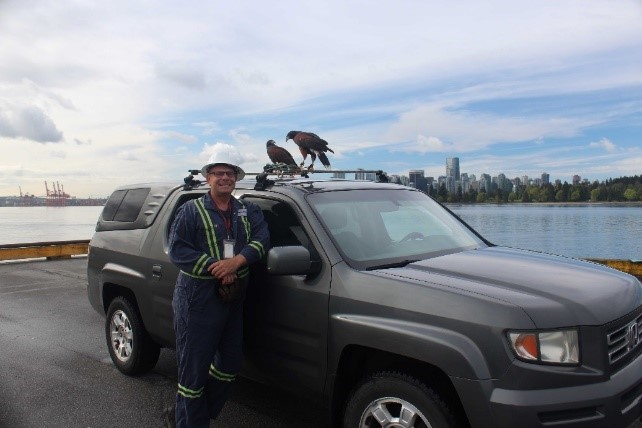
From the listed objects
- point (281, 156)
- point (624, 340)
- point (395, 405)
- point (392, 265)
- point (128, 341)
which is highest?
point (281, 156)

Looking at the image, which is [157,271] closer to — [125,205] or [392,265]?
[125,205]

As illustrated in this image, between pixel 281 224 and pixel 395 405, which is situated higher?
pixel 281 224

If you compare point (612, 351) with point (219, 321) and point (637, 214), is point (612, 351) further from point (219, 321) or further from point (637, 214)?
point (637, 214)

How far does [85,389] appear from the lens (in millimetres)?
5020

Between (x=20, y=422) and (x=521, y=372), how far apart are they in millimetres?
3792

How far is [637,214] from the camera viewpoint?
1302cm

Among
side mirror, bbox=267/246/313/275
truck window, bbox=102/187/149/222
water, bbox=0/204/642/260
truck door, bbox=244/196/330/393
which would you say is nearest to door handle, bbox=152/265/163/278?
truck window, bbox=102/187/149/222

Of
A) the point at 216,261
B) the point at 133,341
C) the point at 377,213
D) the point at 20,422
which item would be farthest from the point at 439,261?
the point at 20,422

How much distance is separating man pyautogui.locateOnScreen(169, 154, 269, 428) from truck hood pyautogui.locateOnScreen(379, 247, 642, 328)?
103 centimetres

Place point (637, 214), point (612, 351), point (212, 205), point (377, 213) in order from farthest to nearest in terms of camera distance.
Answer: point (637, 214), point (377, 213), point (212, 205), point (612, 351)

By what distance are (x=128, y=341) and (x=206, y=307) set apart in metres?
2.16

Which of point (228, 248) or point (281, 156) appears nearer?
point (228, 248)

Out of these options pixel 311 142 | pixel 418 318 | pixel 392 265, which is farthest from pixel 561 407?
pixel 311 142

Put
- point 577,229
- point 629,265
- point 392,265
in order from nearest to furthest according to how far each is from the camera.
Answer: point 392,265
point 629,265
point 577,229
